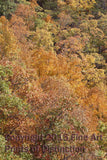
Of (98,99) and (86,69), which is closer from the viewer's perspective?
(98,99)

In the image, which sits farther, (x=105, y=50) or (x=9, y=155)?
(x=105, y=50)

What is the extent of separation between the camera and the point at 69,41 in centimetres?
3073

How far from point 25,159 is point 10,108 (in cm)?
269

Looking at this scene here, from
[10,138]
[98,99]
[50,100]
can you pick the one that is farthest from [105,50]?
[10,138]

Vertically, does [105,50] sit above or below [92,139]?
above

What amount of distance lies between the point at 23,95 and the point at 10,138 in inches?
92.4

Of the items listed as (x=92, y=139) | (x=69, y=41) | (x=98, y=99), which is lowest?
(x=98, y=99)

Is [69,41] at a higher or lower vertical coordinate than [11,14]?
lower

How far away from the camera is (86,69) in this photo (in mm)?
26656

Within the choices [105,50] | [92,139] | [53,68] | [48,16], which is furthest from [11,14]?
[92,139]

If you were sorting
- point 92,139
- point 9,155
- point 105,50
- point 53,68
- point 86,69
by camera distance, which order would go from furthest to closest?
point 105,50 → point 86,69 → point 53,68 → point 92,139 → point 9,155

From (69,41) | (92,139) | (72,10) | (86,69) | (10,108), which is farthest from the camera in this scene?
(72,10)

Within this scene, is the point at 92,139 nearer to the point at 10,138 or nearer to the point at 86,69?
the point at 10,138

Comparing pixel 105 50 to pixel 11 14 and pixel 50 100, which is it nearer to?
pixel 11 14
